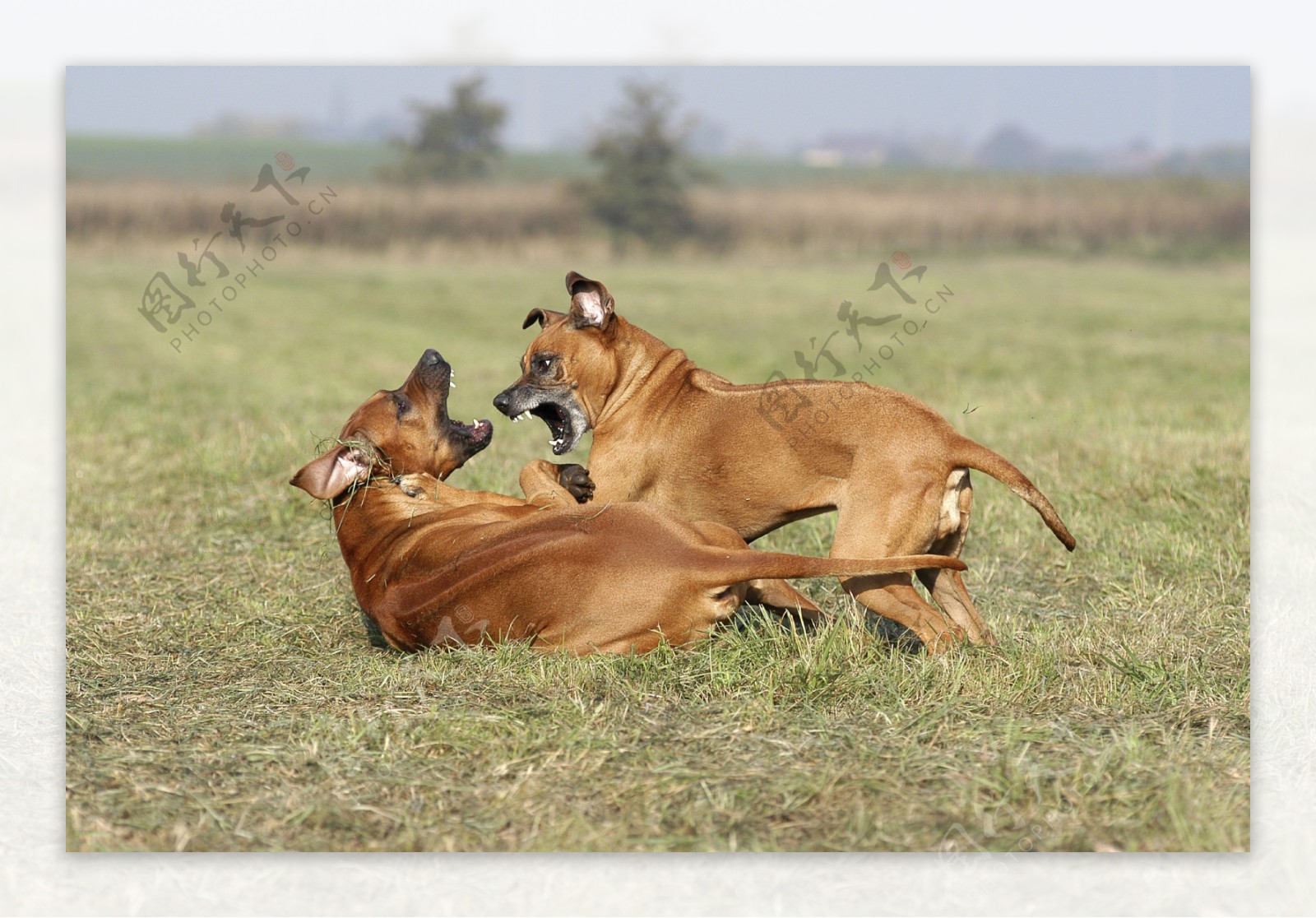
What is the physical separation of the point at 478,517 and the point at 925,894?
8.28ft

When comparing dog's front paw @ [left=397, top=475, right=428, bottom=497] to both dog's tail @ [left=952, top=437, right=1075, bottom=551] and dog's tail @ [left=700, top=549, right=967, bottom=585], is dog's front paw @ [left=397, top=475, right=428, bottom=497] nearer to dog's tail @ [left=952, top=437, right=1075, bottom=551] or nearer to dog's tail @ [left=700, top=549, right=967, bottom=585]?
dog's tail @ [left=700, top=549, right=967, bottom=585]

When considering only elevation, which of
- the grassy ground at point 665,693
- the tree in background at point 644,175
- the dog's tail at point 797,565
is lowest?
the grassy ground at point 665,693

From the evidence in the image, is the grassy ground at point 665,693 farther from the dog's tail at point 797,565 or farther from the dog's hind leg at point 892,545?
the dog's tail at point 797,565

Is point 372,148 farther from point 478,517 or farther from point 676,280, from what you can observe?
point 478,517

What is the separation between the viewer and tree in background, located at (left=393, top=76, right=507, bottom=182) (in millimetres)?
37469

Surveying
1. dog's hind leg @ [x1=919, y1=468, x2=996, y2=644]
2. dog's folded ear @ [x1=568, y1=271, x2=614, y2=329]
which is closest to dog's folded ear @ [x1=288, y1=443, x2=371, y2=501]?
dog's folded ear @ [x1=568, y1=271, x2=614, y2=329]

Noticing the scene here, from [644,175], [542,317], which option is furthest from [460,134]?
[542,317]

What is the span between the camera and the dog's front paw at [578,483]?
5.95 meters

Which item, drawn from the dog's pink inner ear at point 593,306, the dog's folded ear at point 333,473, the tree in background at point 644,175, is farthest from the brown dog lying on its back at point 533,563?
the tree in background at point 644,175

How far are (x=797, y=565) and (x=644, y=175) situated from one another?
32.3 metres

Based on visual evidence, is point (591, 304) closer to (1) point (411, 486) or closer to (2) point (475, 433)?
(2) point (475, 433)

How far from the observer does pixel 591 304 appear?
6055 mm

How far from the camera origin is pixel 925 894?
390cm

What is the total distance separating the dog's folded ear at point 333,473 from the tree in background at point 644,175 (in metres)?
26.9
